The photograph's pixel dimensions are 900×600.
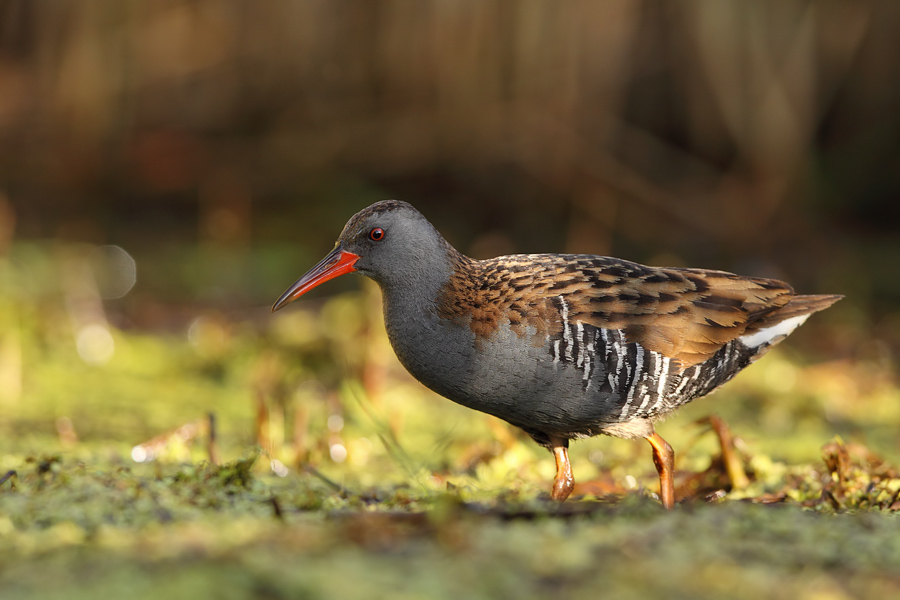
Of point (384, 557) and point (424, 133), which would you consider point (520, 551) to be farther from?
point (424, 133)

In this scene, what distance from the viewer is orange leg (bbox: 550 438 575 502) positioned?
2896 millimetres

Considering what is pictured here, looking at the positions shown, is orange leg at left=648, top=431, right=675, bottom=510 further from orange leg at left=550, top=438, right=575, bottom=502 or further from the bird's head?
the bird's head

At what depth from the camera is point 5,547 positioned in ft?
6.55

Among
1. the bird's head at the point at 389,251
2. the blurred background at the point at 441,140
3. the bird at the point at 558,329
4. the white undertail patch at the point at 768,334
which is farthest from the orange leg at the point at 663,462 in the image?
the blurred background at the point at 441,140

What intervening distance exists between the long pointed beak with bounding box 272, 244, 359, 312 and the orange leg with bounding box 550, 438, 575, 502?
31.4 inches

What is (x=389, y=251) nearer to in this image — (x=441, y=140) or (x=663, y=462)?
(x=663, y=462)

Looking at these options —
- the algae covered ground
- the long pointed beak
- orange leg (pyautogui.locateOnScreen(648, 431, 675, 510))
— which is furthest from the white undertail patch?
the long pointed beak

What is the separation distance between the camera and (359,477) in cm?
341

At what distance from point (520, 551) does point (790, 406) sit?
309 centimetres

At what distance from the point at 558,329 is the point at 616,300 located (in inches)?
8.4

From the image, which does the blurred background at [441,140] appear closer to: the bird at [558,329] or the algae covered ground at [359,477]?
the algae covered ground at [359,477]

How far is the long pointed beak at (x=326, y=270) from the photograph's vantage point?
9.96ft

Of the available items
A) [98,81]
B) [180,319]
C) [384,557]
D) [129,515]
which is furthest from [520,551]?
[98,81]

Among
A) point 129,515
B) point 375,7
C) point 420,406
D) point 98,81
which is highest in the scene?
point 375,7
